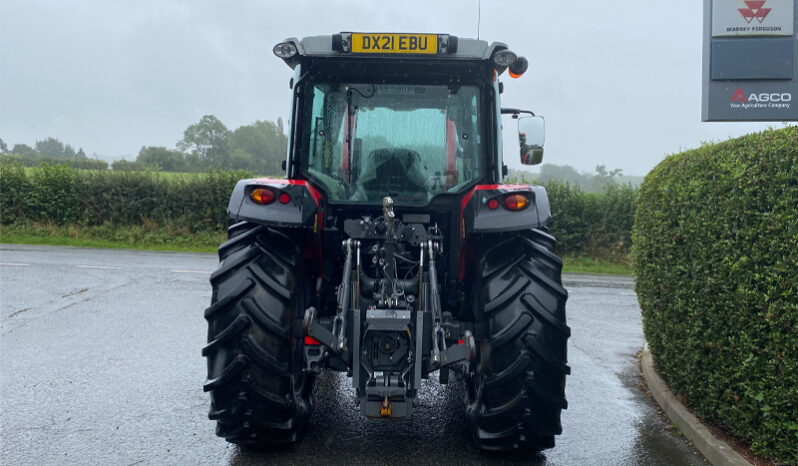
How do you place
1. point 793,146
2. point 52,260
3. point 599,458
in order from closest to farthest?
point 793,146, point 599,458, point 52,260

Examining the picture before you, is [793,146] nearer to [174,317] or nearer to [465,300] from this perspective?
[465,300]

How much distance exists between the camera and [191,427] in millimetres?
4797

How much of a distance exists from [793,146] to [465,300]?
2.14 metres

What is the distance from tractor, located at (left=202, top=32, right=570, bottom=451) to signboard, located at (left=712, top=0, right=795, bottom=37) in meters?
2.92

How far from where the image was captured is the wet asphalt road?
432 cm

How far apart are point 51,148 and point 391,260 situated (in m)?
22.7

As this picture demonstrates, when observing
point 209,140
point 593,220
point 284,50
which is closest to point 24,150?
point 209,140

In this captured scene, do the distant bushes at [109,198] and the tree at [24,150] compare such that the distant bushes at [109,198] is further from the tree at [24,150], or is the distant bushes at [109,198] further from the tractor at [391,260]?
the tractor at [391,260]

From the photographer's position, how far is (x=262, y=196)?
13.3ft

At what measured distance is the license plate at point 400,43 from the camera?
164 inches

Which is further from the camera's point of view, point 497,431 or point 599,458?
point 599,458

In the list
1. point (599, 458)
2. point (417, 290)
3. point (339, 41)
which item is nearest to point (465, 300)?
point (417, 290)

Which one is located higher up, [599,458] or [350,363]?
[350,363]

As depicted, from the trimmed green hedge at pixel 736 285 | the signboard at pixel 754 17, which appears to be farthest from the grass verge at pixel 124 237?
the trimmed green hedge at pixel 736 285
